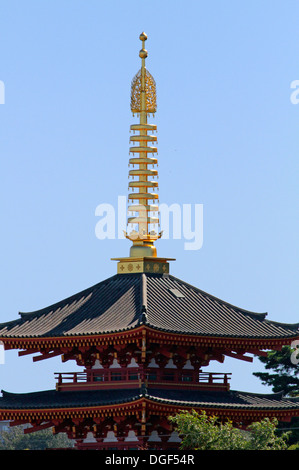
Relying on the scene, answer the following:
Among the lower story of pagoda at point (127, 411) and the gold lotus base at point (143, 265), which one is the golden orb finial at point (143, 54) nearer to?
the gold lotus base at point (143, 265)

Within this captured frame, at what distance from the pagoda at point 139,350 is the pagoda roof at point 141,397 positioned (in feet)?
0.18

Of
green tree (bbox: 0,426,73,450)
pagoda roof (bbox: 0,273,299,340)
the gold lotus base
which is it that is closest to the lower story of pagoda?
pagoda roof (bbox: 0,273,299,340)

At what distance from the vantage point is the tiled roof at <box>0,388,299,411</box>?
62678 mm

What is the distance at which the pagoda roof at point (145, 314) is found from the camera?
64.5 meters

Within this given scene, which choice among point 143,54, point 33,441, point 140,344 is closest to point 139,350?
point 140,344

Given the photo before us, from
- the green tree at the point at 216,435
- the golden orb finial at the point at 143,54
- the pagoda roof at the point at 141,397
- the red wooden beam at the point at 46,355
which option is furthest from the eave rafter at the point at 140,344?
the golden orb finial at the point at 143,54

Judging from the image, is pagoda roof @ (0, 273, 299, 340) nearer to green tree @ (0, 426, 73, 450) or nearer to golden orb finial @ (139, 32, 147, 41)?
golden orb finial @ (139, 32, 147, 41)

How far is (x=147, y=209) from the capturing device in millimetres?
69375

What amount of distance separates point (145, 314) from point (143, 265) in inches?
222

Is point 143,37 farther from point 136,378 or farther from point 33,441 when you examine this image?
point 33,441

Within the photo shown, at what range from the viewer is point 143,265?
223 feet

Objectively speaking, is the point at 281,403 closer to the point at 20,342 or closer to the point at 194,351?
the point at 194,351
